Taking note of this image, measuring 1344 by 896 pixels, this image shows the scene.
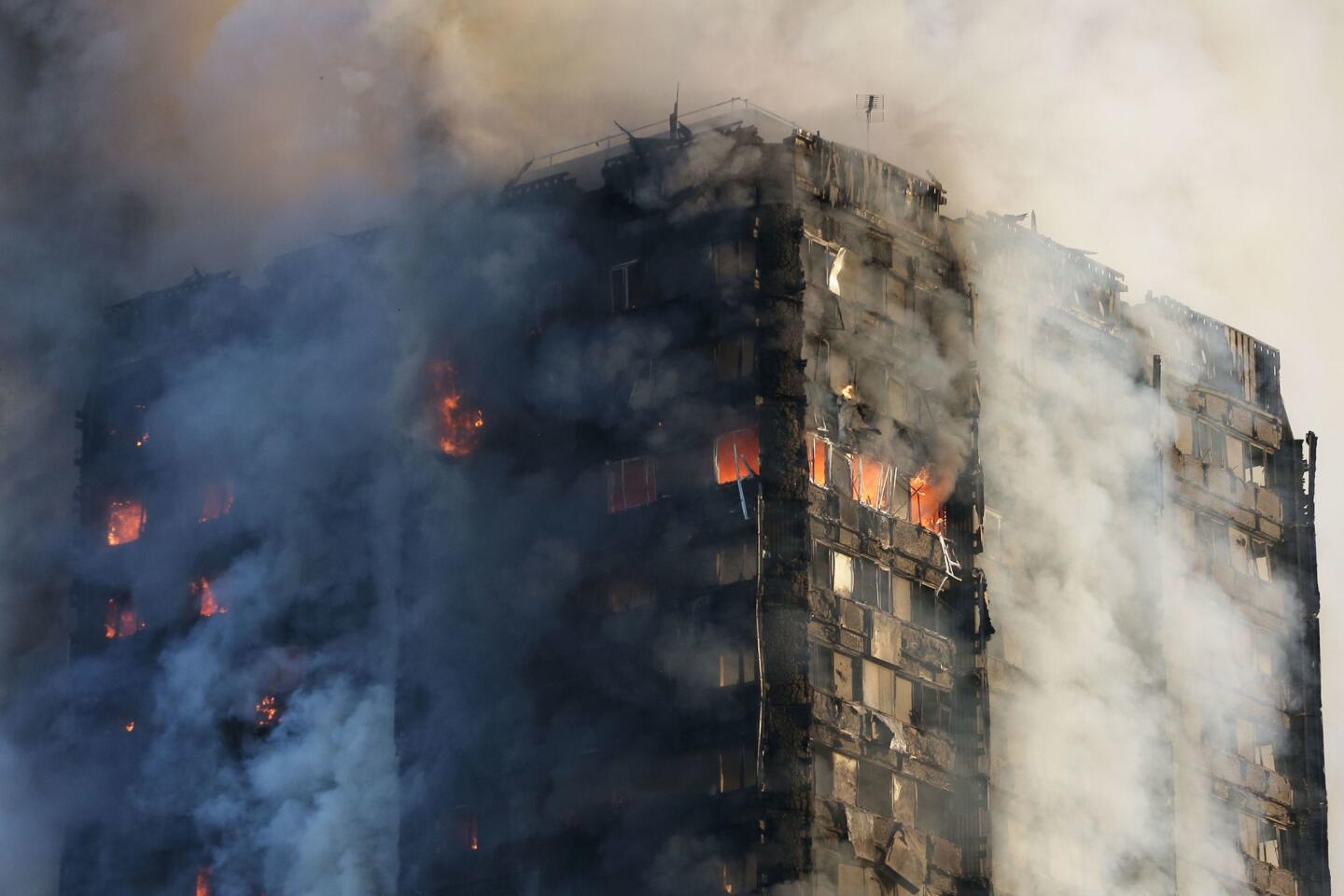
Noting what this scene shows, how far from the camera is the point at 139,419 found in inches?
5364

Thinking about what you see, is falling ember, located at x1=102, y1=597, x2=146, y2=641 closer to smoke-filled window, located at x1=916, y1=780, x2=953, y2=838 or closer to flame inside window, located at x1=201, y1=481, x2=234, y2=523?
flame inside window, located at x1=201, y1=481, x2=234, y2=523

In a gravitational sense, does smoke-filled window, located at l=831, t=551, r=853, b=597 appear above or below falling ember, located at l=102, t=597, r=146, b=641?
below

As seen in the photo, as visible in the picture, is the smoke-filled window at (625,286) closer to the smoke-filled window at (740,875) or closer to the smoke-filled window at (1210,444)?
the smoke-filled window at (740,875)

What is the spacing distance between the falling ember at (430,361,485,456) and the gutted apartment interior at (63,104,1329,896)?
141 millimetres

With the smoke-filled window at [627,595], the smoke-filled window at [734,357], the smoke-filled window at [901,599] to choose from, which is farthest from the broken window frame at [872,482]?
the smoke-filled window at [627,595]

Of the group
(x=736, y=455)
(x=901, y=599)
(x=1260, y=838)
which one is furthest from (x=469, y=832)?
(x=1260, y=838)

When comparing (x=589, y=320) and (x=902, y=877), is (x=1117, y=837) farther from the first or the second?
(x=589, y=320)

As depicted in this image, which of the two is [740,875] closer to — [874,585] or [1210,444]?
[874,585]

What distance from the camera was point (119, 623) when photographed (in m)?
134

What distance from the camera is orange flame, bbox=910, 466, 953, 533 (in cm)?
11906

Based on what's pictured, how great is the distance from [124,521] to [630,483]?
2799cm

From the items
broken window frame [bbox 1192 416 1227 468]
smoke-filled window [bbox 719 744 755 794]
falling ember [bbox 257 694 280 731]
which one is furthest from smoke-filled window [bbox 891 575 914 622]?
falling ember [bbox 257 694 280 731]

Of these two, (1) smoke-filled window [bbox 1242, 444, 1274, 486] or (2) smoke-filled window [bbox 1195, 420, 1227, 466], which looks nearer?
(2) smoke-filled window [bbox 1195, 420, 1227, 466]

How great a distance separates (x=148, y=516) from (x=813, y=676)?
34711 millimetres
